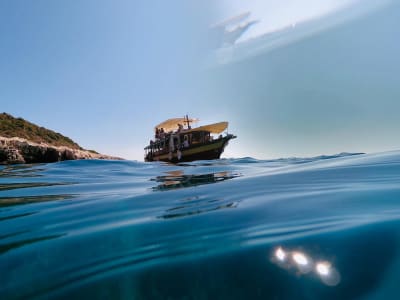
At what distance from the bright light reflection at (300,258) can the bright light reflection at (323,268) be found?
1.7 inches

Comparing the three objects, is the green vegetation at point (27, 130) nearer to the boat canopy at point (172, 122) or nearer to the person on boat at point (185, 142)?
the boat canopy at point (172, 122)

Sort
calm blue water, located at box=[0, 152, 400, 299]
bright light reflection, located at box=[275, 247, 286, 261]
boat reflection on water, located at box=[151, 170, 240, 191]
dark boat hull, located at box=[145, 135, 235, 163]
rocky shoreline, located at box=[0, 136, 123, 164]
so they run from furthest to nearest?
dark boat hull, located at box=[145, 135, 235, 163] → rocky shoreline, located at box=[0, 136, 123, 164] → boat reflection on water, located at box=[151, 170, 240, 191] → bright light reflection, located at box=[275, 247, 286, 261] → calm blue water, located at box=[0, 152, 400, 299]

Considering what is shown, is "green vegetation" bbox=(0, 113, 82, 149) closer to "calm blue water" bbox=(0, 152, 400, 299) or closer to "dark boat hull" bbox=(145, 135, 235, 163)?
"dark boat hull" bbox=(145, 135, 235, 163)

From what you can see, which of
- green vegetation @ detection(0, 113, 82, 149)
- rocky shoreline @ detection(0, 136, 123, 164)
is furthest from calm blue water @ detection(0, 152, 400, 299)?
green vegetation @ detection(0, 113, 82, 149)

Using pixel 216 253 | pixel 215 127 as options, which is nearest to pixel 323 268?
pixel 216 253

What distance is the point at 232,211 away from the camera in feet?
5.84

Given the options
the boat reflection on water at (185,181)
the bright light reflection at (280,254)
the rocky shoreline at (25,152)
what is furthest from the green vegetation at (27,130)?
the bright light reflection at (280,254)

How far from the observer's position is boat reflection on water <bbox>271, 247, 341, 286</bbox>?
0.83 meters

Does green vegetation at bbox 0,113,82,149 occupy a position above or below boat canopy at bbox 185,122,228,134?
above

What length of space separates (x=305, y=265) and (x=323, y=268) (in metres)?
0.06

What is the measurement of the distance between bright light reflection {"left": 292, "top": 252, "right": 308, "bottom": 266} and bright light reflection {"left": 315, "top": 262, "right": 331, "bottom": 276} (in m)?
0.04

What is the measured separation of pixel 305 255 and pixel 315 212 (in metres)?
0.68

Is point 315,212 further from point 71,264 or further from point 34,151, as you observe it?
point 34,151

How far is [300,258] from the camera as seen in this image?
945 mm
